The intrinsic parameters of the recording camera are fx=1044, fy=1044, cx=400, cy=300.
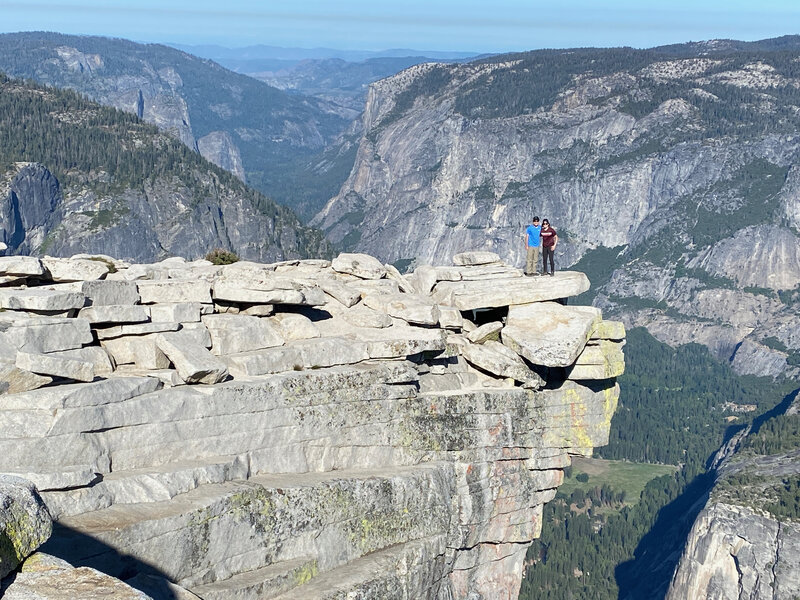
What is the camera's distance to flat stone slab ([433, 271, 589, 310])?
46.4 meters

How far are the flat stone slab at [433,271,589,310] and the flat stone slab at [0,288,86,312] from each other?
17.5 m

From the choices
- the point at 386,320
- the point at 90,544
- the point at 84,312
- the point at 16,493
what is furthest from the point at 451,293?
the point at 16,493

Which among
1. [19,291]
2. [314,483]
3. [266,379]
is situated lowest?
[314,483]

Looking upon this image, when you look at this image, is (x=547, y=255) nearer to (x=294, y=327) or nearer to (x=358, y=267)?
(x=358, y=267)

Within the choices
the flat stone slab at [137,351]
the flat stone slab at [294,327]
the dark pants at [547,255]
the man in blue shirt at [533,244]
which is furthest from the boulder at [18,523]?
the dark pants at [547,255]

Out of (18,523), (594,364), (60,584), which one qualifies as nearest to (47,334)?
(18,523)

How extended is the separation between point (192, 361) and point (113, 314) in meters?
3.59

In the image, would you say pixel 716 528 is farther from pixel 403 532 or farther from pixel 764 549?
pixel 403 532

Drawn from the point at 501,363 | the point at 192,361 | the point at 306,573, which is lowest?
the point at 306,573

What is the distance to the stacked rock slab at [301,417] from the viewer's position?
2938 centimetres

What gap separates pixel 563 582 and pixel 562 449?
499ft

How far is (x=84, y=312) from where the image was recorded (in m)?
35.4

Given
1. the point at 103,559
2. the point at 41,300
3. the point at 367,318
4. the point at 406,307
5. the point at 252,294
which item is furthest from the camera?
the point at 406,307

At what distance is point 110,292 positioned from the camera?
123 feet
